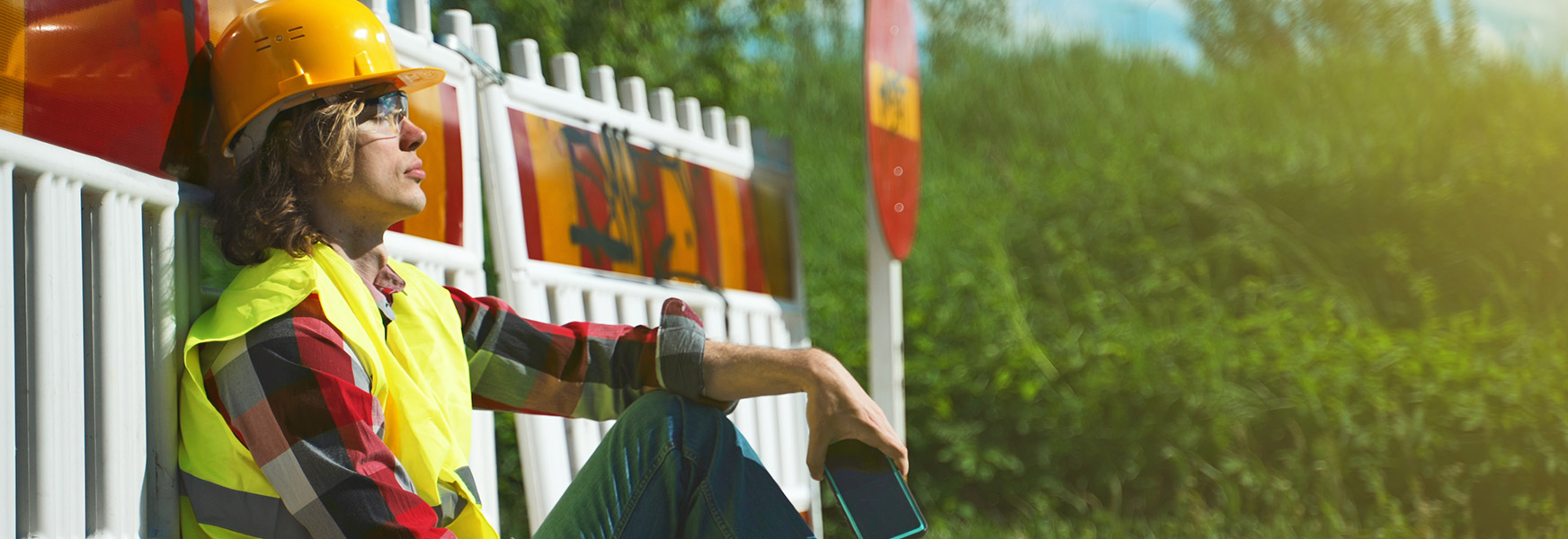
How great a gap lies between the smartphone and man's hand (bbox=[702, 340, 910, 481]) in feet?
0.07

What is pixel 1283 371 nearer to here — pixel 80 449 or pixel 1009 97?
Answer: pixel 1009 97

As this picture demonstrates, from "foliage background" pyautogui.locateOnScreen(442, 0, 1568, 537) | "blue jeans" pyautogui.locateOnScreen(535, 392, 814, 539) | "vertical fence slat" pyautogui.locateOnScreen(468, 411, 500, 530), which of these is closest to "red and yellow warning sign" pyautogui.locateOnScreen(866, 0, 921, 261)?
"vertical fence slat" pyautogui.locateOnScreen(468, 411, 500, 530)

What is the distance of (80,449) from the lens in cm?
163

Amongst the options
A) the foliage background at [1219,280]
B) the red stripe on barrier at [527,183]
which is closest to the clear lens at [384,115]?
the red stripe on barrier at [527,183]

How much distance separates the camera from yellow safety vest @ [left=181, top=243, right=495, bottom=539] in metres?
1.66

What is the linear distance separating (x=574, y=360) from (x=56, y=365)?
0.93 metres

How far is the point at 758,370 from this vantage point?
222cm

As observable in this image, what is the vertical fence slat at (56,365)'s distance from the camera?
157 centimetres

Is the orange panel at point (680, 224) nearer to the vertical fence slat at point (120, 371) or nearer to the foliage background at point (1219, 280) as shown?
the foliage background at point (1219, 280)

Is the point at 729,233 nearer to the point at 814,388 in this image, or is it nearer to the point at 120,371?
the point at 814,388

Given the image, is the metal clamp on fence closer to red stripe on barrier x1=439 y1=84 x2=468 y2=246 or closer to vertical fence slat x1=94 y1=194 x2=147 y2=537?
red stripe on barrier x1=439 y1=84 x2=468 y2=246

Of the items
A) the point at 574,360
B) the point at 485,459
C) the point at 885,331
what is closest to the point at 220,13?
the point at 574,360

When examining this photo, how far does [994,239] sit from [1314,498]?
2.29m

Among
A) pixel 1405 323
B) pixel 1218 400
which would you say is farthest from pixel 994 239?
pixel 1405 323
